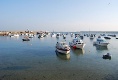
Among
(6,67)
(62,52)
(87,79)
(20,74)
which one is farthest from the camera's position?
(62,52)

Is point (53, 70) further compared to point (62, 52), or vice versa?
point (62, 52)

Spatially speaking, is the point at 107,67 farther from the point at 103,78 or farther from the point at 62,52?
the point at 62,52

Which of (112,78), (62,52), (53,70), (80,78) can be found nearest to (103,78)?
(112,78)

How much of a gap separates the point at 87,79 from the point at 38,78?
7.02 metres

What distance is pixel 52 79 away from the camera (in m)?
28.1

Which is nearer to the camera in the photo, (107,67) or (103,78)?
(103,78)

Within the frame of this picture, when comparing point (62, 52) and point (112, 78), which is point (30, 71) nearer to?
point (112, 78)

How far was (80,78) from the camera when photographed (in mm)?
28422

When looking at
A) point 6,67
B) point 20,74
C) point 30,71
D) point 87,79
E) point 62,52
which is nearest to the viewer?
point 87,79

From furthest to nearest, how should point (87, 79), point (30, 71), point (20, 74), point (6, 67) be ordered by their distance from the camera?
point (6, 67)
point (30, 71)
point (20, 74)
point (87, 79)

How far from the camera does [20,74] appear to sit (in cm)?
3050

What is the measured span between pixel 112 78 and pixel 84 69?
675 cm

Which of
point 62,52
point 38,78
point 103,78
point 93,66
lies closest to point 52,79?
point 38,78

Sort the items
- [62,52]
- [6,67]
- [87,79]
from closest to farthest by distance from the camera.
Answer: [87,79] < [6,67] < [62,52]
